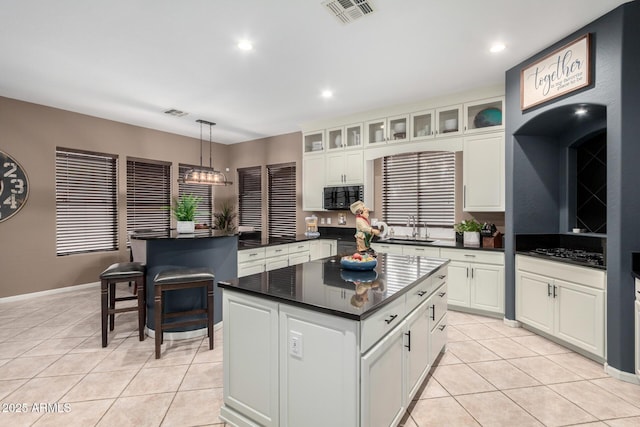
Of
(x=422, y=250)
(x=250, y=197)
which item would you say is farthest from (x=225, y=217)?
(x=422, y=250)

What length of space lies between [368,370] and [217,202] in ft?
20.8

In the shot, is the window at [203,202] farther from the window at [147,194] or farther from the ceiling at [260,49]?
the ceiling at [260,49]

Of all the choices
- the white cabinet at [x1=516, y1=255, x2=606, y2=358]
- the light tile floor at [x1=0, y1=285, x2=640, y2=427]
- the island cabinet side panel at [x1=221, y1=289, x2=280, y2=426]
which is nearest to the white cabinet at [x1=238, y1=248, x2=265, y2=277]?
the light tile floor at [x1=0, y1=285, x2=640, y2=427]

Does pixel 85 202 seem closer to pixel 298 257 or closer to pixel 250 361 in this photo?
pixel 298 257

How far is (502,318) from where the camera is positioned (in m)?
→ 3.88

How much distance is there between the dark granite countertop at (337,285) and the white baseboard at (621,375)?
165cm

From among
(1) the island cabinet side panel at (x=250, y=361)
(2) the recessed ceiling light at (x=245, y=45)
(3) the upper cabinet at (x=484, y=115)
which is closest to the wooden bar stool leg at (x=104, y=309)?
(1) the island cabinet side panel at (x=250, y=361)

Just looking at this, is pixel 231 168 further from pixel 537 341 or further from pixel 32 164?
pixel 537 341

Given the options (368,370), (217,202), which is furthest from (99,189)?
(368,370)

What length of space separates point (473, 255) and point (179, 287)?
3.41m

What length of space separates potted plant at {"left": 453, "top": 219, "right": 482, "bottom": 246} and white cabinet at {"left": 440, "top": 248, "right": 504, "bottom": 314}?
197 millimetres

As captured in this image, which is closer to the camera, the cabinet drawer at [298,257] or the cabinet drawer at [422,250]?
the cabinet drawer at [422,250]

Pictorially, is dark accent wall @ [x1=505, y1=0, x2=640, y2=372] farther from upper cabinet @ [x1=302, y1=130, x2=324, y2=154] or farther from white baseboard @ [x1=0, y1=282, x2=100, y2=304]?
white baseboard @ [x1=0, y1=282, x2=100, y2=304]

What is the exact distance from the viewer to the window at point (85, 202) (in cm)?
500
